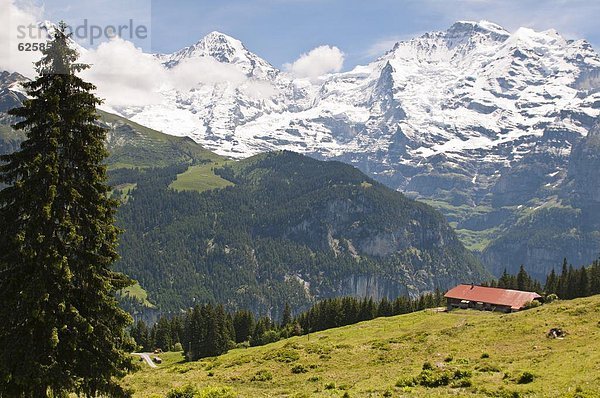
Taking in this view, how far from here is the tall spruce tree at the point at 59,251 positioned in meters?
26.5

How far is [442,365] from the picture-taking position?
4494 centimetres

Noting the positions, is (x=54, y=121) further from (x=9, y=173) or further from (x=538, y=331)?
(x=538, y=331)

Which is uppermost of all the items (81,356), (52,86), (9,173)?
(52,86)

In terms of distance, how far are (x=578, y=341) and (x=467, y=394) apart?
19414 millimetres

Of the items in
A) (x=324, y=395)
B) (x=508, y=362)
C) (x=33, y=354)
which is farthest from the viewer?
(x=508, y=362)

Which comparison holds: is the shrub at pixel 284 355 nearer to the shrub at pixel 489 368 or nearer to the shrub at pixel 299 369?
the shrub at pixel 299 369

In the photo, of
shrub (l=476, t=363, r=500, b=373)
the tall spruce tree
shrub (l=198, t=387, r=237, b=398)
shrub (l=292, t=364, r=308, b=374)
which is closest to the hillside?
shrub (l=476, t=363, r=500, b=373)

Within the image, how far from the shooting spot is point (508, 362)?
43219 mm

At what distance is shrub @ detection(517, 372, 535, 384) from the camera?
3528cm

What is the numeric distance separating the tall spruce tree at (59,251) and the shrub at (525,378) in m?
24.1

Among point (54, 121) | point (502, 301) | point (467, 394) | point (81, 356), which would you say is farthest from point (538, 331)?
point (502, 301)

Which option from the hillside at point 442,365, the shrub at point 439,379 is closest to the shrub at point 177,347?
the hillside at point 442,365

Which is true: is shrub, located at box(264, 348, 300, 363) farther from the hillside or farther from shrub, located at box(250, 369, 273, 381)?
shrub, located at box(250, 369, 273, 381)

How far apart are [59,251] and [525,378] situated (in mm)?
28688
